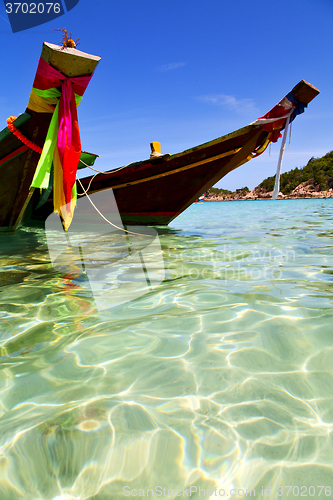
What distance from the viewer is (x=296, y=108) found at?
5.07 meters

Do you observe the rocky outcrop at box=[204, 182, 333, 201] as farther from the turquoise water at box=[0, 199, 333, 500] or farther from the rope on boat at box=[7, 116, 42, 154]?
the turquoise water at box=[0, 199, 333, 500]

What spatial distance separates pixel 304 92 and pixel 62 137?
4184 mm

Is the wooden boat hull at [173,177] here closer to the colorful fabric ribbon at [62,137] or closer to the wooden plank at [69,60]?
the colorful fabric ribbon at [62,137]

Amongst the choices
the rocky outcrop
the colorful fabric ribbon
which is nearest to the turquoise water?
the colorful fabric ribbon

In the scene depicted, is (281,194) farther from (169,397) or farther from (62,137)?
(169,397)

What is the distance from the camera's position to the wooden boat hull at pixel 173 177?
5.86 meters

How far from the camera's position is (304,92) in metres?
4.89

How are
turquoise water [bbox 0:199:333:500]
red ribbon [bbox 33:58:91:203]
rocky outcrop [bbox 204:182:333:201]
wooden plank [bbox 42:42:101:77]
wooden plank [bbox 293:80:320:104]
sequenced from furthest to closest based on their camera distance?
rocky outcrop [bbox 204:182:333:201]
wooden plank [bbox 293:80:320:104]
red ribbon [bbox 33:58:91:203]
wooden plank [bbox 42:42:101:77]
turquoise water [bbox 0:199:333:500]

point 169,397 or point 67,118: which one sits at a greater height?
point 67,118

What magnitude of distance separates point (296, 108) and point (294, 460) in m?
5.62

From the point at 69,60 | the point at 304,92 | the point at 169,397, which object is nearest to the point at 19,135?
the point at 69,60

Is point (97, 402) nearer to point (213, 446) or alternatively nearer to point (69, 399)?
point (69, 399)

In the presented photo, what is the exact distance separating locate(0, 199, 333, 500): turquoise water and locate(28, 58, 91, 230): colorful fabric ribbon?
167cm

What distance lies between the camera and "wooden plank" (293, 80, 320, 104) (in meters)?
4.79
